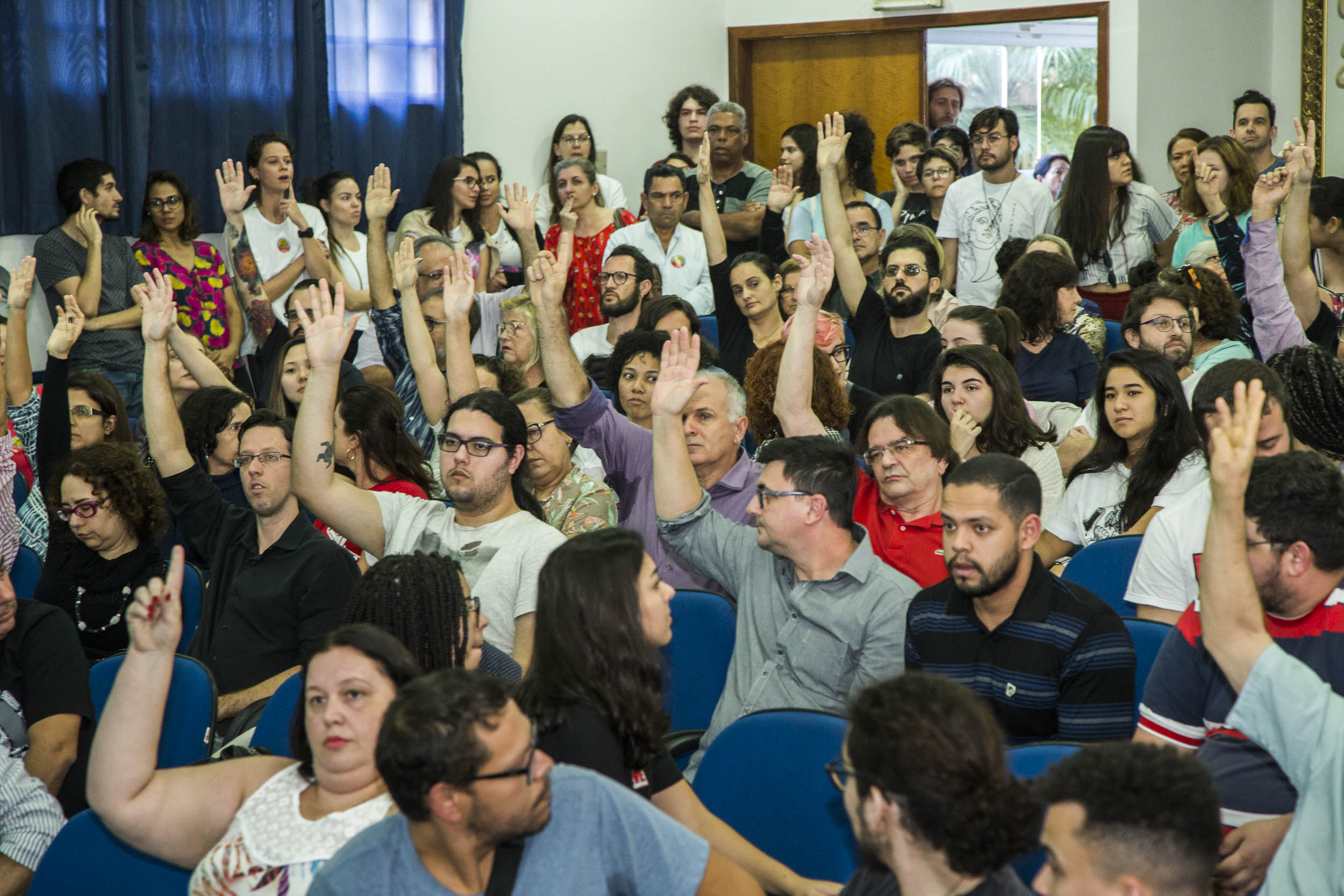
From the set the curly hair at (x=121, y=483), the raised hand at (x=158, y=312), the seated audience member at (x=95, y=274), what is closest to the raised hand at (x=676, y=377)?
the curly hair at (x=121, y=483)

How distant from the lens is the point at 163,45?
6492 mm

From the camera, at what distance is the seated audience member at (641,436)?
3.37 metres

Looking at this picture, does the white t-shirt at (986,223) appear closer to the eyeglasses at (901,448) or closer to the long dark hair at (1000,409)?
the long dark hair at (1000,409)

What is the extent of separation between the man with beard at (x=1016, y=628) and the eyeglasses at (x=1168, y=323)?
194 centimetres

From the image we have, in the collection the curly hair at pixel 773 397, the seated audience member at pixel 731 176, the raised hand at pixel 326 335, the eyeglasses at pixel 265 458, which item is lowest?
the eyeglasses at pixel 265 458

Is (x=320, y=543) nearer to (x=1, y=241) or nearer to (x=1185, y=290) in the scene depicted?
(x=1185, y=290)

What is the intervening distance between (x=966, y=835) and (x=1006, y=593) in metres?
0.93

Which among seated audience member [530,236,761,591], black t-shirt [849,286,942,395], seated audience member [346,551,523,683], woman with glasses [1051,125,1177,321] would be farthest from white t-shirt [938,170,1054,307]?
seated audience member [346,551,523,683]

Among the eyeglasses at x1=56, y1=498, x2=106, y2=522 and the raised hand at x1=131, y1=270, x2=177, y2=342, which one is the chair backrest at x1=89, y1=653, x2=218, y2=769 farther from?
the raised hand at x1=131, y1=270, x2=177, y2=342

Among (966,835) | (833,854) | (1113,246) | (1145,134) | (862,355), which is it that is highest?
(1145,134)

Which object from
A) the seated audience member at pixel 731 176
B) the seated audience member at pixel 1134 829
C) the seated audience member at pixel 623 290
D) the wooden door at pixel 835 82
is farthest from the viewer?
the wooden door at pixel 835 82

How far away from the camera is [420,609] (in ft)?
7.06

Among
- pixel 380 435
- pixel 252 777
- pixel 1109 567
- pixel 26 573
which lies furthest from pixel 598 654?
pixel 26 573

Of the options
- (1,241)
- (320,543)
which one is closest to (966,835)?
(320,543)
